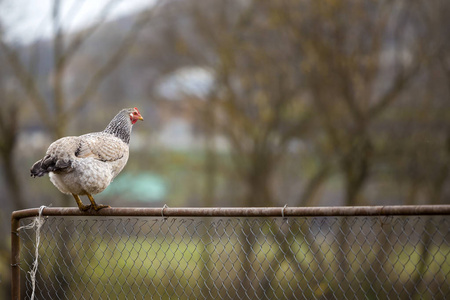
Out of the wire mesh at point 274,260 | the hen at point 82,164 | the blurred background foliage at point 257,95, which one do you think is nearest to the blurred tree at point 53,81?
the blurred background foliage at point 257,95

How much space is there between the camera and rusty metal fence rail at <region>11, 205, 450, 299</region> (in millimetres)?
4047

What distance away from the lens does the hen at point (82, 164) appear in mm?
4445

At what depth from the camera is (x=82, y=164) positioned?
456cm

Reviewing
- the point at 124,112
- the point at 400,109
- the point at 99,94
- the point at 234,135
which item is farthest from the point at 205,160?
the point at 124,112

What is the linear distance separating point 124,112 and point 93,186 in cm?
117

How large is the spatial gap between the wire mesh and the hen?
0.33 metres

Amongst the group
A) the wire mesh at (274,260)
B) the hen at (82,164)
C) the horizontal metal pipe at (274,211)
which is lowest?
the wire mesh at (274,260)

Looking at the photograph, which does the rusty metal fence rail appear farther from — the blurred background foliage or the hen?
the blurred background foliage

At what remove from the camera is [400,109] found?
1371 cm

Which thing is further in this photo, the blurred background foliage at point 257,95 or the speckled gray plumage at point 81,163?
the blurred background foliage at point 257,95

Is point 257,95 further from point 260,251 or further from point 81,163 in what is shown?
point 81,163

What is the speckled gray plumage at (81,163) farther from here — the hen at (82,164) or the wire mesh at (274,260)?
the wire mesh at (274,260)

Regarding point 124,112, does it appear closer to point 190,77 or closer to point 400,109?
point 400,109

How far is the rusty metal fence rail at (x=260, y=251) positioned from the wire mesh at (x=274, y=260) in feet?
0.14
